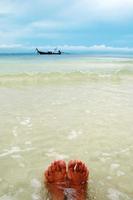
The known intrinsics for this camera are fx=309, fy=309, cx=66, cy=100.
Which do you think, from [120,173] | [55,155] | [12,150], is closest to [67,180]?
[120,173]

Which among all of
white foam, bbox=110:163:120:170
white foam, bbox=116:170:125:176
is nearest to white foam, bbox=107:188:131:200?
white foam, bbox=116:170:125:176

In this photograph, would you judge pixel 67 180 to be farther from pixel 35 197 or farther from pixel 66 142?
pixel 66 142

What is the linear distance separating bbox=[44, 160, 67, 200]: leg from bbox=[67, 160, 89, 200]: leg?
78 millimetres

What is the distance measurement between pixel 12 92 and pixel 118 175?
6231 millimetres

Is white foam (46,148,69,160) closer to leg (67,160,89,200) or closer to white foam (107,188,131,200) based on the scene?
leg (67,160,89,200)

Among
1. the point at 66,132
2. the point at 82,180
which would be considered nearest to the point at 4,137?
the point at 66,132

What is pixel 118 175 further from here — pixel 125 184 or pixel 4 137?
pixel 4 137

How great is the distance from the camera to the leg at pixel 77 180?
3.02 metres

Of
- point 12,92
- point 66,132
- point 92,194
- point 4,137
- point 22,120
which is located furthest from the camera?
point 12,92

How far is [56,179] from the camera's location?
324cm

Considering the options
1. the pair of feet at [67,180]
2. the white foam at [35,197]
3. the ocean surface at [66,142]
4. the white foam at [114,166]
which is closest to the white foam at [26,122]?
the ocean surface at [66,142]

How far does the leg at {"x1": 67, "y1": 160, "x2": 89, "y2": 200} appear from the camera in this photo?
3020 mm

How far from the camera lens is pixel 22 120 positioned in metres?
5.88

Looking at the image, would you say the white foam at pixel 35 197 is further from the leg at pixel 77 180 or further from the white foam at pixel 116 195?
the white foam at pixel 116 195
